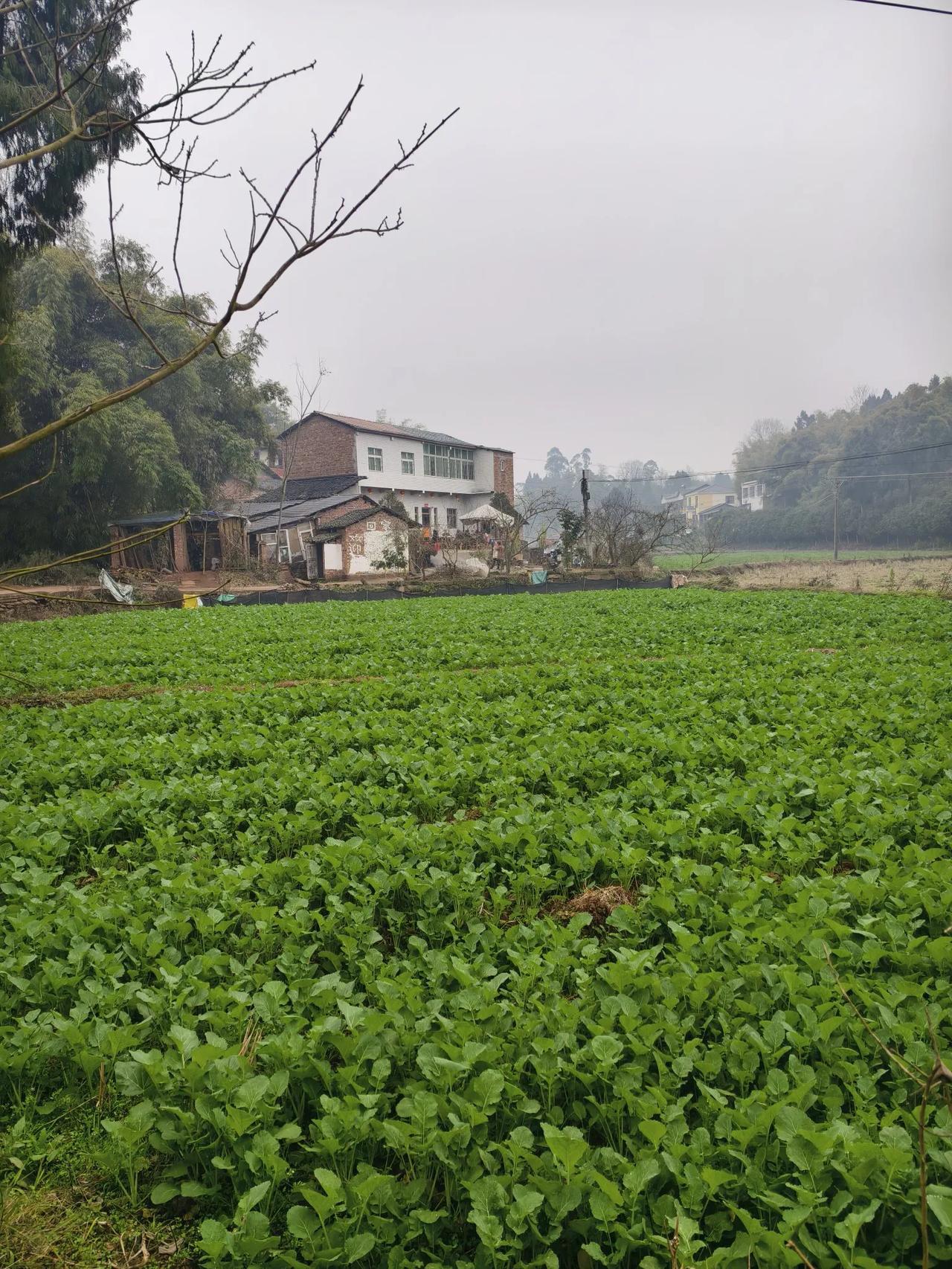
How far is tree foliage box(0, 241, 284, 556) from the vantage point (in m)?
32.7

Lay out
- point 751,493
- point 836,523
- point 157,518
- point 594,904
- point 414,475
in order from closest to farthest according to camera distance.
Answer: point 594,904
point 157,518
point 836,523
point 414,475
point 751,493

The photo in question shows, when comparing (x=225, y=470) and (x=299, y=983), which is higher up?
(x=225, y=470)

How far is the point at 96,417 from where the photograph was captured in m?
29.9

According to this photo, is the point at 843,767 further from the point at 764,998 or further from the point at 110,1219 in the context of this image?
the point at 110,1219

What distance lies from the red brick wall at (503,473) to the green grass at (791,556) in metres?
10.9

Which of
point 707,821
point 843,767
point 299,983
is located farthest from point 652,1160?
point 843,767

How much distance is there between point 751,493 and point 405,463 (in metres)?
66.0

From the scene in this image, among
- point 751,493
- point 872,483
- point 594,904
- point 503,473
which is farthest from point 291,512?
point 751,493

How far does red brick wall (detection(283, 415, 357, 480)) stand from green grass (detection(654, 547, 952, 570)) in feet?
59.0

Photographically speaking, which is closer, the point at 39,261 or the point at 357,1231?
the point at 357,1231

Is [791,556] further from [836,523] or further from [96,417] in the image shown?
[96,417]

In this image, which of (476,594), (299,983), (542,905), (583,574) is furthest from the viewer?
(583,574)

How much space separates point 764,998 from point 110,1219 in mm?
2260

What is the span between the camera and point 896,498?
202ft
